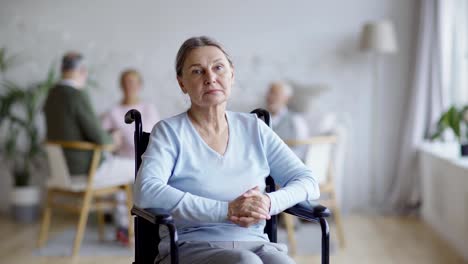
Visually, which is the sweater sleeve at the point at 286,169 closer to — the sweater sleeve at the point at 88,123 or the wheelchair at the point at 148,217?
the wheelchair at the point at 148,217

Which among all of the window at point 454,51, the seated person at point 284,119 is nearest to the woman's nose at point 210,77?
the seated person at point 284,119

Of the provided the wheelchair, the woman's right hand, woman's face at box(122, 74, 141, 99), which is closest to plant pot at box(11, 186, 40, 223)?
woman's face at box(122, 74, 141, 99)

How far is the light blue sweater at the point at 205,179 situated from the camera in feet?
6.82

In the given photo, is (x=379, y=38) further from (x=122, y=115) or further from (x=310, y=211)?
(x=310, y=211)

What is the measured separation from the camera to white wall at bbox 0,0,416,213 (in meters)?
5.82

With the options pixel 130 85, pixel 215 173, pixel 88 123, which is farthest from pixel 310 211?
pixel 130 85

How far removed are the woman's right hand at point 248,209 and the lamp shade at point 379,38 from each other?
3.59 meters

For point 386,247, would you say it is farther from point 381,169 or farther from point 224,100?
point 224,100

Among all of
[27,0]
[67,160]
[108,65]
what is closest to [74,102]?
[67,160]

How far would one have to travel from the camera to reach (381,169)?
5.84 meters

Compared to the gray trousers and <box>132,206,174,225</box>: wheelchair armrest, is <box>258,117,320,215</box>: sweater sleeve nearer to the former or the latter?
the gray trousers

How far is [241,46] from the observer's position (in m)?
5.91

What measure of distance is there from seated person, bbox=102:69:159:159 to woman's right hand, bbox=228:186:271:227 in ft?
10.0

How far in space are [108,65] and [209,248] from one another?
13.3ft
